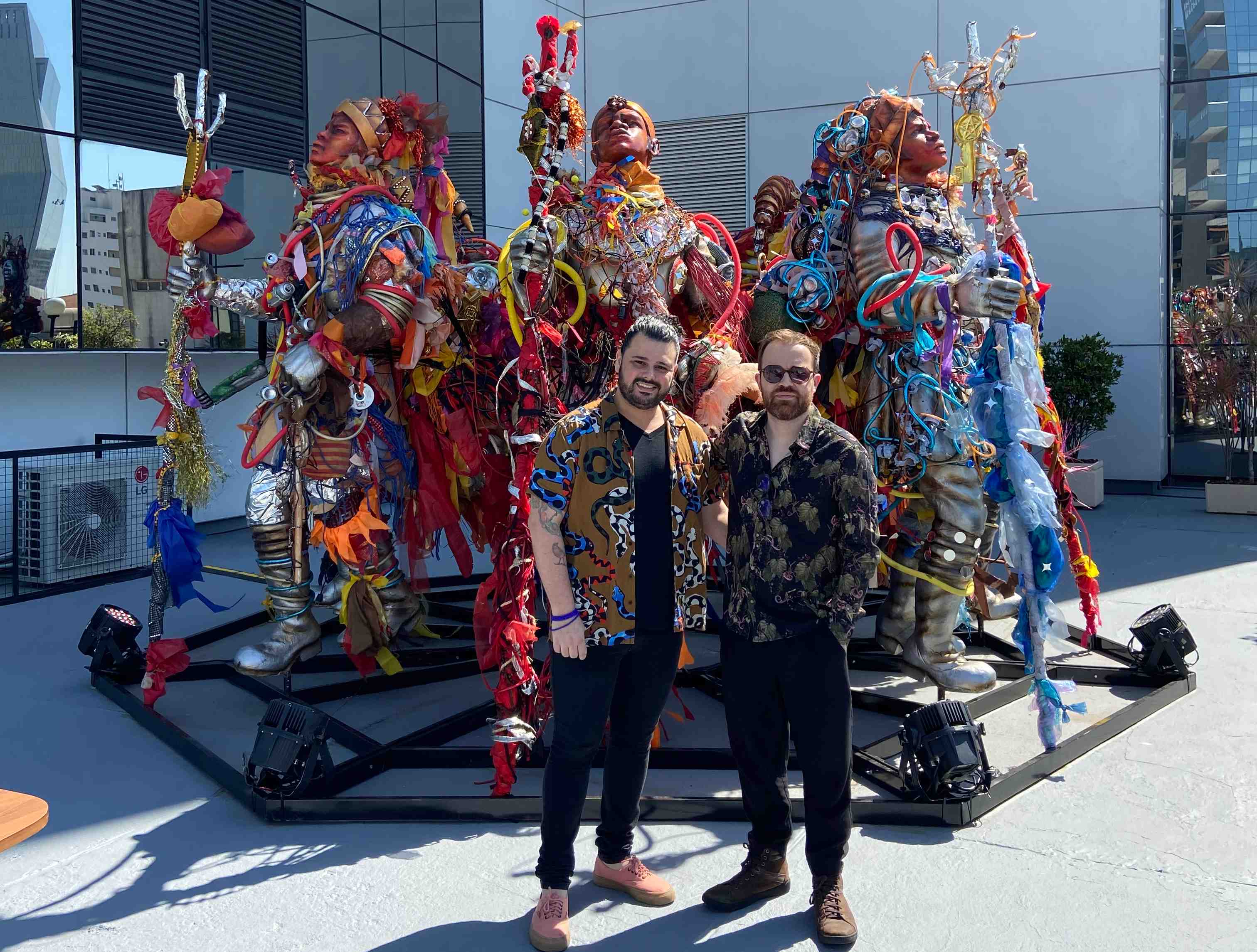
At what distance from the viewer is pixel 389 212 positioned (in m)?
4.49

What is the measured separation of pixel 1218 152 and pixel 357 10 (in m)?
9.11

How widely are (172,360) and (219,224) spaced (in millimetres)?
599

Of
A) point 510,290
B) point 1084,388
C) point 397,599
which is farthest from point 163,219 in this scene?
point 1084,388

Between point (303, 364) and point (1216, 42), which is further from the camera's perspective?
point (1216, 42)

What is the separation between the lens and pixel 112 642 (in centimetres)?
495

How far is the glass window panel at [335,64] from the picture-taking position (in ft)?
32.2

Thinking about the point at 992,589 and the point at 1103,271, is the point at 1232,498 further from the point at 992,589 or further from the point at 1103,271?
the point at 992,589

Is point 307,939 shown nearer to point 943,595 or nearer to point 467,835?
point 467,835

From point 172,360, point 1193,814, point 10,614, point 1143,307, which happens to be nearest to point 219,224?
point 172,360

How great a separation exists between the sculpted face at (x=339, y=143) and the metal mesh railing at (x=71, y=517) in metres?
2.91

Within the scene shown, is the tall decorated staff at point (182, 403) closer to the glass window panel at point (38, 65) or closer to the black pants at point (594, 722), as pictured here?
the black pants at point (594, 722)

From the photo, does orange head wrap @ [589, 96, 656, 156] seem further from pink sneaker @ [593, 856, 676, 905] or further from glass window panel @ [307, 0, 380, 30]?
glass window panel @ [307, 0, 380, 30]

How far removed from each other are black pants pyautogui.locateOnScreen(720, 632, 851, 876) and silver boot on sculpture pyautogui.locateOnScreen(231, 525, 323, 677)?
2.37 metres

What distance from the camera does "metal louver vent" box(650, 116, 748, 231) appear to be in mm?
12711
